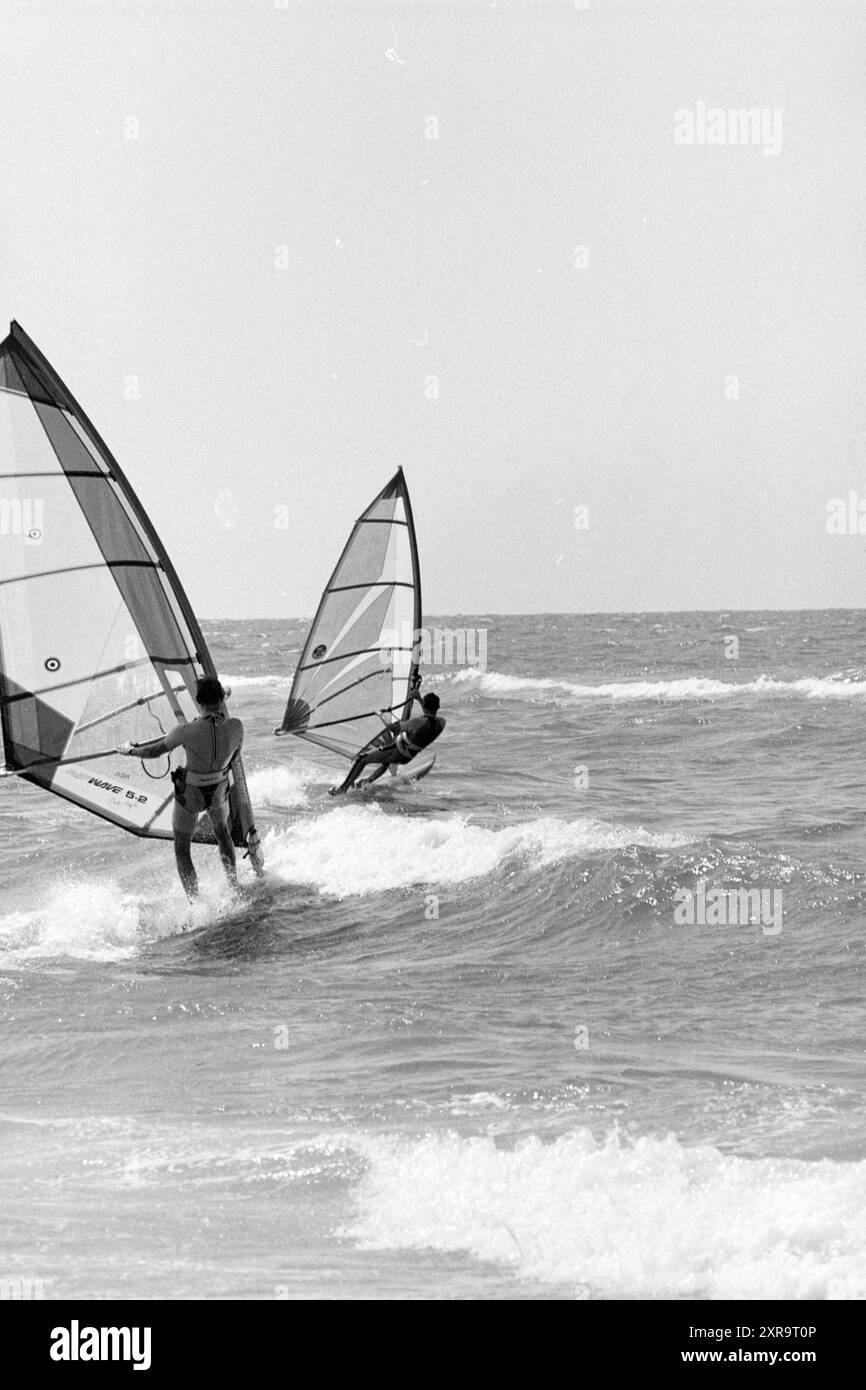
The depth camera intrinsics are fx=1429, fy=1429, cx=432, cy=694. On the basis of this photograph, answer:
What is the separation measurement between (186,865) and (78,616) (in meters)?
1.56

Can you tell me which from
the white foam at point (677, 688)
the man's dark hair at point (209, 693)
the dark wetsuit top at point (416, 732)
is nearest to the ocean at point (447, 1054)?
the dark wetsuit top at point (416, 732)

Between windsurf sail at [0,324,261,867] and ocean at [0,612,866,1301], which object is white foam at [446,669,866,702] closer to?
ocean at [0,612,866,1301]

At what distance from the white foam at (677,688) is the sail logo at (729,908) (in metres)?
17.0

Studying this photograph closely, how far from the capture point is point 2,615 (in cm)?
753

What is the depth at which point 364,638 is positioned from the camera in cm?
1317

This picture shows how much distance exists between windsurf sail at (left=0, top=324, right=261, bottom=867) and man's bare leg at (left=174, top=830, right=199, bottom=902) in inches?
14.5

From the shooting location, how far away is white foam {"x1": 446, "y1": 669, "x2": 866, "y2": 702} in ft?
86.6

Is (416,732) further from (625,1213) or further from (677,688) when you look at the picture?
(677,688)

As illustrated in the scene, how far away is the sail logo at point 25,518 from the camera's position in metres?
7.52

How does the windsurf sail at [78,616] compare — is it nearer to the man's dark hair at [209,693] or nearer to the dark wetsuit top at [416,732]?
the man's dark hair at [209,693]
